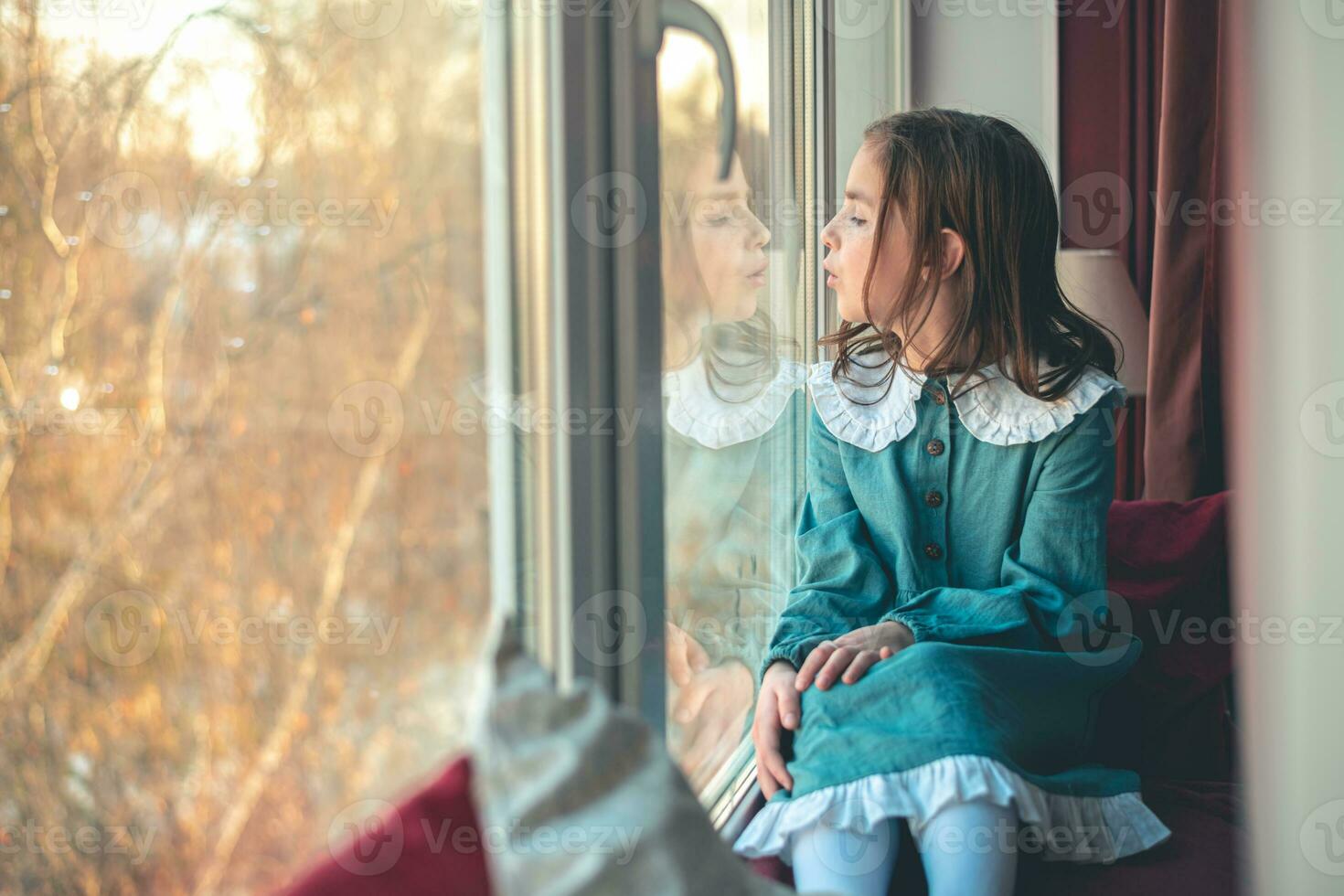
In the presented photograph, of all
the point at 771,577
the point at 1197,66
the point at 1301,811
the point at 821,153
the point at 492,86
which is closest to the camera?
the point at 1301,811

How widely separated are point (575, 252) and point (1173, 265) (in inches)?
72.3

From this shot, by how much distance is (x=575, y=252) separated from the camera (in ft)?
2.81

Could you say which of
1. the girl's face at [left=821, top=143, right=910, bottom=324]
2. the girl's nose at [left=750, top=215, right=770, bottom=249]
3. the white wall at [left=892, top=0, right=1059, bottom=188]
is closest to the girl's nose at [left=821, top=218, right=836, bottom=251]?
the girl's face at [left=821, top=143, right=910, bottom=324]

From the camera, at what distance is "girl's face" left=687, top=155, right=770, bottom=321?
1.41 metres

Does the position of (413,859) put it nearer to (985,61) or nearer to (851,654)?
(851,654)

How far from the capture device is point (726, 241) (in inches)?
59.0

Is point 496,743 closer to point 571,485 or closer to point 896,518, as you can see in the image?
point 571,485

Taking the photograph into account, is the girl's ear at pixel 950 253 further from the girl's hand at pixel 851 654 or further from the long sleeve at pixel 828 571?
the girl's hand at pixel 851 654

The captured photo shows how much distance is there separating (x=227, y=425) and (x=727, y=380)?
883 millimetres

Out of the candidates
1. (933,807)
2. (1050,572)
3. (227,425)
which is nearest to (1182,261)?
(1050,572)

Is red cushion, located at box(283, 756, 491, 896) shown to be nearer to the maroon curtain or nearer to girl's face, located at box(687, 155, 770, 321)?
girl's face, located at box(687, 155, 770, 321)

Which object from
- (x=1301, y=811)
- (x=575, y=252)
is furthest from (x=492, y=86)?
(x=1301, y=811)

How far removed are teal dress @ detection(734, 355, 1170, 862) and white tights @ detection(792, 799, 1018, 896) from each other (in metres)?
0.02

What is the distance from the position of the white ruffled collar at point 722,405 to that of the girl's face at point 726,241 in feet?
0.33
